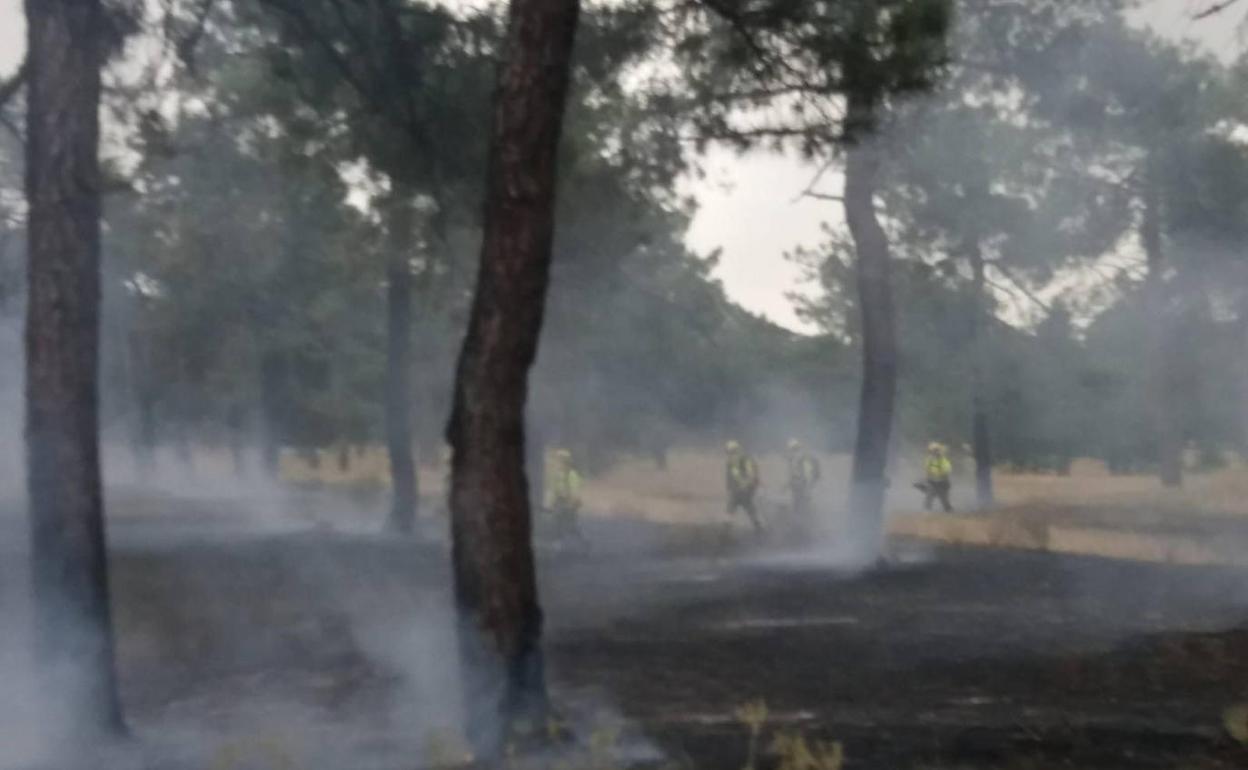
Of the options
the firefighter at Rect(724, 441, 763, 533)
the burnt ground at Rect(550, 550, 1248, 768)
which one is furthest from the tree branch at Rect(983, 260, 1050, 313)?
the burnt ground at Rect(550, 550, 1248, 768)

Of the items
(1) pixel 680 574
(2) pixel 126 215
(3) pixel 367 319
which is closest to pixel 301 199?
(2) pixel 126 215

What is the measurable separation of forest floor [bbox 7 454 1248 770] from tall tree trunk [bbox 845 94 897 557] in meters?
1.06

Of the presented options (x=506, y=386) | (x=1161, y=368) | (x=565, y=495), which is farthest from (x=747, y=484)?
(x=506, y=386)

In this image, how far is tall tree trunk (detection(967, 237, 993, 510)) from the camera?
40812mm

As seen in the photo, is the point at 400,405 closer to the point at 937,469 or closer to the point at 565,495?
the point at 565,495

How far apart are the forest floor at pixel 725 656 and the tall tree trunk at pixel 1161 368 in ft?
33.2

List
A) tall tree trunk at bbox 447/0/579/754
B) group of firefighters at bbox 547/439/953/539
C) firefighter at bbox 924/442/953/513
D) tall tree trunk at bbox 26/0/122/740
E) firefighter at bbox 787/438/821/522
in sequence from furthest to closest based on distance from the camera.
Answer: firefighter at bbox 924/442/953/513 < firefighter at bbox 787/438/821/522 < group of firefighters at bbox 547/439/953/539 < tall tree trunk at bbox 26/0/122/740 < tall tree trunk at bbox 447/0/579/754

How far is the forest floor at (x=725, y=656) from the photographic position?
12111 mm

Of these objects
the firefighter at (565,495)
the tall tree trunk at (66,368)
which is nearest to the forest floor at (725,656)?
the firefighter at (565,495)

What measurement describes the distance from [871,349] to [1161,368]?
1573 centimetres

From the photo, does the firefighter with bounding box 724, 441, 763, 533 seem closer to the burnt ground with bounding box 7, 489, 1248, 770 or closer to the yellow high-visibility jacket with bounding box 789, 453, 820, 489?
the yellow high-visibility jacket with bounding box 789, 453, 820, 489

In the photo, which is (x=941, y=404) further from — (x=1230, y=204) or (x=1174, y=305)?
(x=1230, y=204)

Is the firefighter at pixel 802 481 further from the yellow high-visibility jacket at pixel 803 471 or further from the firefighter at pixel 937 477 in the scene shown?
the firefighter at pixel 937 477

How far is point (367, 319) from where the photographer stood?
53.5 metres
